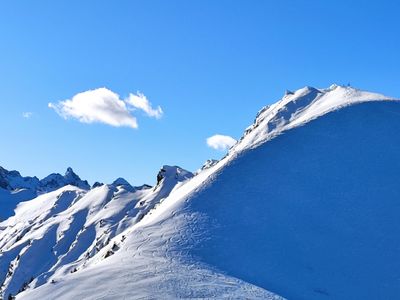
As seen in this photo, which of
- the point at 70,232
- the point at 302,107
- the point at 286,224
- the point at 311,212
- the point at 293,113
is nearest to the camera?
the point at 286,224

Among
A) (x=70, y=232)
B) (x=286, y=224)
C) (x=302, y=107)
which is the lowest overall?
(x=286, y=224)

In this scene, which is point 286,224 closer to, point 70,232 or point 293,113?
point 293,113

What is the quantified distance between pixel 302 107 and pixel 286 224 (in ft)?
103

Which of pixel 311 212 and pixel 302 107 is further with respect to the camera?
pixel 302 107

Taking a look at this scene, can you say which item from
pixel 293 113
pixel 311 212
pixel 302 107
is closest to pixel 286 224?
pixel 311 212

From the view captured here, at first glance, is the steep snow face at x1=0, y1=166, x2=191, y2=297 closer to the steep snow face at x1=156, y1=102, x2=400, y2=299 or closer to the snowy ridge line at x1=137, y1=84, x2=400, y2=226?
the snowy ridge line at x1=137, y1=84, x2=400, y2=226

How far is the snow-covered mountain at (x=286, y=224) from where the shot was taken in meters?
35.0

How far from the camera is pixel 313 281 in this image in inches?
1489

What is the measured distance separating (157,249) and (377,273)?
1816 centimetres

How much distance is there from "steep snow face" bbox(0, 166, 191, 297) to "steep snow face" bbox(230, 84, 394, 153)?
43346 mm

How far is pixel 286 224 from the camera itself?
45.6m

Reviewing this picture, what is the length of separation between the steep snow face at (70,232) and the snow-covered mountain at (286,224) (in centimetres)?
4862

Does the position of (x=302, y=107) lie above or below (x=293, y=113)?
above

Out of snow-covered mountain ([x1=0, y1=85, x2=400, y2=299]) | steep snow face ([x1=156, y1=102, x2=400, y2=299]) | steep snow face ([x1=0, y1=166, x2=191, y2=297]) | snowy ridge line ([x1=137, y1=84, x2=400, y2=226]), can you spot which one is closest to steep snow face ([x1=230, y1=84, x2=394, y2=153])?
snowy ridge line ([x1=137, y1=84, x2=400, y2=226])
